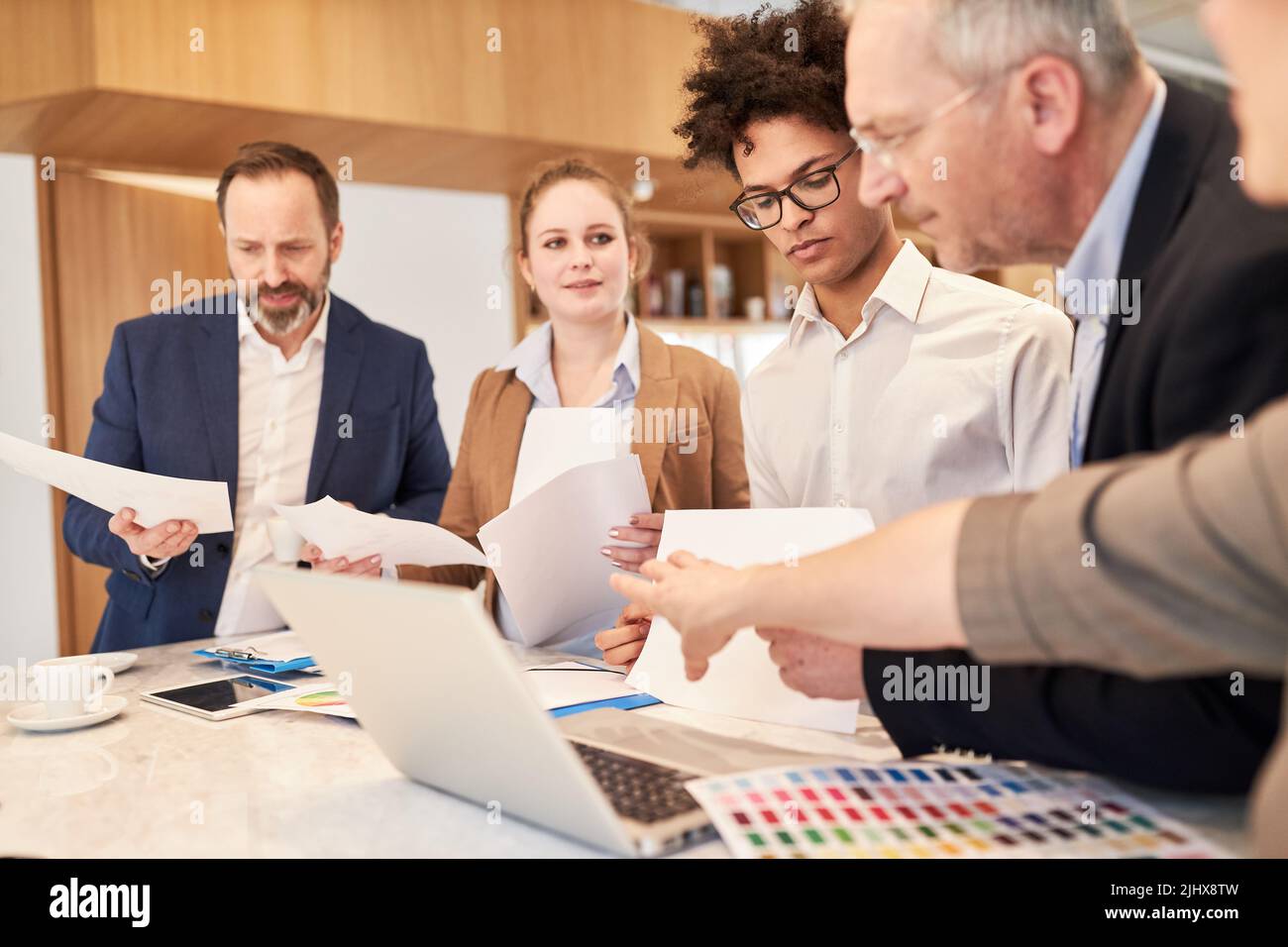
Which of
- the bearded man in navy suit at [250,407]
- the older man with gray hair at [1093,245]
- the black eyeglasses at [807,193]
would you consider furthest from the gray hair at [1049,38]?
the bearded man in navy suit at [250,407]

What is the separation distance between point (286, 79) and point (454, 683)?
11.0 ft

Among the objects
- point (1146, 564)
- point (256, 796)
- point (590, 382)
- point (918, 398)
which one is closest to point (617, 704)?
point (256, 796)

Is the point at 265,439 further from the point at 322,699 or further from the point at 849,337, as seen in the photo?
the point at 849,337

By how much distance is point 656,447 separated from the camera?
2.48 meters

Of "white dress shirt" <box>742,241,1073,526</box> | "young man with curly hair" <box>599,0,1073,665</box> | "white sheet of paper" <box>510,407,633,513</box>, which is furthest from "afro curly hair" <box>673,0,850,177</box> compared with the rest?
"white sheet of paper" <box>510,407,633,513</box>

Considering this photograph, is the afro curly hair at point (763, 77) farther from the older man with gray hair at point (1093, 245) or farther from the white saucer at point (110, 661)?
the white saucer at point (110, 661)

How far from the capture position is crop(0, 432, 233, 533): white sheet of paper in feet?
5.96

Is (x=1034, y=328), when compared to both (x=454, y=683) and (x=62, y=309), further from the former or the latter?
(x=62, y=309)

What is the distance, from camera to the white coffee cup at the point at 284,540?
2121 millimetres

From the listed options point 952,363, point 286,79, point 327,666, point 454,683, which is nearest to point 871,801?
point 454,683

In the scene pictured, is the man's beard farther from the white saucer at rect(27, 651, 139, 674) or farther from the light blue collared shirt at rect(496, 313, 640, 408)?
the white saucer at rect(27, 651, 139, 674)

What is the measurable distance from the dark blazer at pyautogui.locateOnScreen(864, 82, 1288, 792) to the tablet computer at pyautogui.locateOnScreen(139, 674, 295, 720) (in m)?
1.00

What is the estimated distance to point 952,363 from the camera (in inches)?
73.8

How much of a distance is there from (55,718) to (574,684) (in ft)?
2.46
